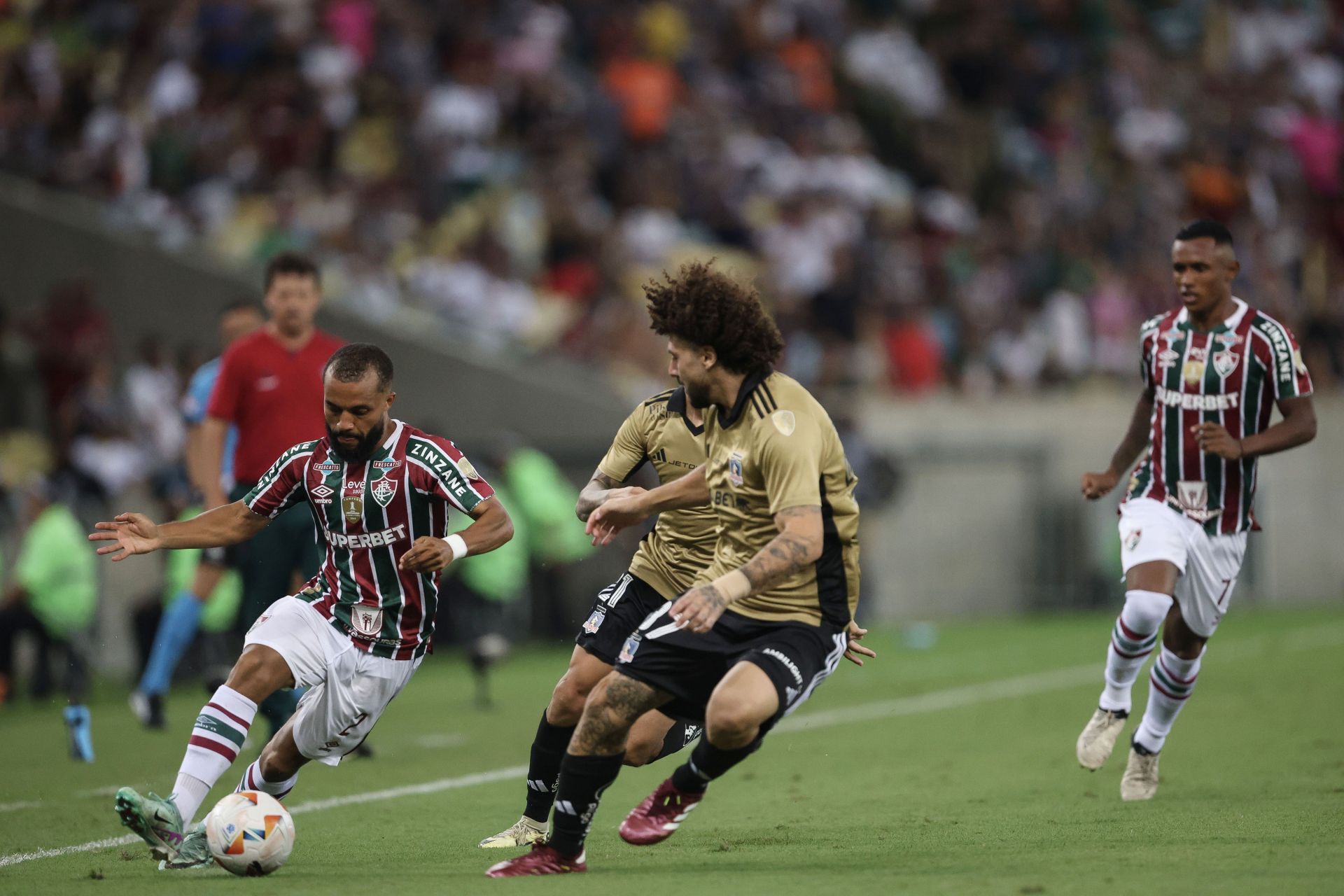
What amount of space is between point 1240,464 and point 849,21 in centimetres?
1841

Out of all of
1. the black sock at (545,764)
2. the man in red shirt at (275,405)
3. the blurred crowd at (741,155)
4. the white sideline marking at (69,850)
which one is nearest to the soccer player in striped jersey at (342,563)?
the black sock at (545,764)

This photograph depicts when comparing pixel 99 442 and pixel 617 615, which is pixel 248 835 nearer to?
pixel 617 615

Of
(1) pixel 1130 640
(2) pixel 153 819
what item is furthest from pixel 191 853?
(1) pixel 1130 640

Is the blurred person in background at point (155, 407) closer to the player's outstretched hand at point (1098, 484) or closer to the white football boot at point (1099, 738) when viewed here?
the player's outstretched hand at point (1098, 484)

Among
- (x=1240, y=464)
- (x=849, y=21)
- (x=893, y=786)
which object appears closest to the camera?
(x=1240, y=464)

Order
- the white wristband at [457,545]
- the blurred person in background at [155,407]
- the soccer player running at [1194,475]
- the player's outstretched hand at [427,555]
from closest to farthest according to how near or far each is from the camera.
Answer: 1. the player's outstretched hand at [427,555]
2. the white wristband at [457,545]
3. the soccer player running at [1194,475]
4. the blurred person in background at [155,407]

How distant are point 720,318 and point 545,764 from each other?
197cm

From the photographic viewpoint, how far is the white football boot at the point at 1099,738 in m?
8.41

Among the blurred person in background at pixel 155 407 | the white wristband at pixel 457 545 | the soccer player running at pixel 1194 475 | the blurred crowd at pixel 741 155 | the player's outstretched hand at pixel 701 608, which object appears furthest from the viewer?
the blurred crowd at pixel 741 155

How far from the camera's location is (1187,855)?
21.5 ft

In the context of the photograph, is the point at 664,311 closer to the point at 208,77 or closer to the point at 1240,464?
the point at 1240,464

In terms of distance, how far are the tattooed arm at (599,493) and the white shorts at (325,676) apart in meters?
0.93

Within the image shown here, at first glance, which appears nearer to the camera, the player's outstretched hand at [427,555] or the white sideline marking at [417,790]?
the player's outstretched hand at [427,555]

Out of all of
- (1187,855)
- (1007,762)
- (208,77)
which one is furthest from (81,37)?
(1187,855)
